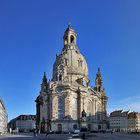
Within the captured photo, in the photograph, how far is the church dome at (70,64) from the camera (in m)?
147

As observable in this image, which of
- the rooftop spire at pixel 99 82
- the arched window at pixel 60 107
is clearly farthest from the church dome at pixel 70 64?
the rooftop spire at pixel 99 82

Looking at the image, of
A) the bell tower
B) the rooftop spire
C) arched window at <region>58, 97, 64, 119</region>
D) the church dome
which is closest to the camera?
arched window at <region>58, 97, 64, 119</region>

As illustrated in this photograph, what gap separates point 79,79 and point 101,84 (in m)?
20.5

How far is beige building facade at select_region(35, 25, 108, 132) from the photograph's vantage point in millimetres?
135625

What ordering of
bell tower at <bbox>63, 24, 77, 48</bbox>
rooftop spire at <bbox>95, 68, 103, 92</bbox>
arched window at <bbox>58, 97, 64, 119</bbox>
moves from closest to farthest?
arched window at <bbox>58, 97, 64, 119</bbox>
bell tower at <bbox>63, 24, 77, 48</bbox>
rooftop spire at <bbox>95, 68, 103, 92</bbox>

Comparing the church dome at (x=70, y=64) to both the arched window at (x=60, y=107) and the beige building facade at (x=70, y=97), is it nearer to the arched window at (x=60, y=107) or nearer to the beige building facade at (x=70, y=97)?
the beige building facade at (x=70, y=97)

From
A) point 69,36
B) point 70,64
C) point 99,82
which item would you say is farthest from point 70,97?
point 69,36

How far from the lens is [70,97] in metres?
138

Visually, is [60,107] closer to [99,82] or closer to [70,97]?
[70,97]

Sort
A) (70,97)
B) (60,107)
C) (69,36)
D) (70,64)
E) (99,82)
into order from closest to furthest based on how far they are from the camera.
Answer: (60,107)
(70,97)
(70,64)
(69,36)
(99,82)

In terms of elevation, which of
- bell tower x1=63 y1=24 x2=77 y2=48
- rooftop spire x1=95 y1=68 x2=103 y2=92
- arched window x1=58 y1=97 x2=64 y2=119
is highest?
bell tower x1=63 y1=24 x2=77 y2=48

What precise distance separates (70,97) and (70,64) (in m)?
18.8

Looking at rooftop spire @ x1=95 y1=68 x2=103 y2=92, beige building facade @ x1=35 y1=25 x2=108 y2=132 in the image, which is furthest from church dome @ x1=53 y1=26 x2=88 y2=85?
rooftop spire @ x1=95 y1=68 x2=103 y2=92

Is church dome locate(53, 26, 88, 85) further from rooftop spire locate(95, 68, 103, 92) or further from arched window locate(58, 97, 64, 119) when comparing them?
rooftop spire locate(95, 68, 103, 92)
